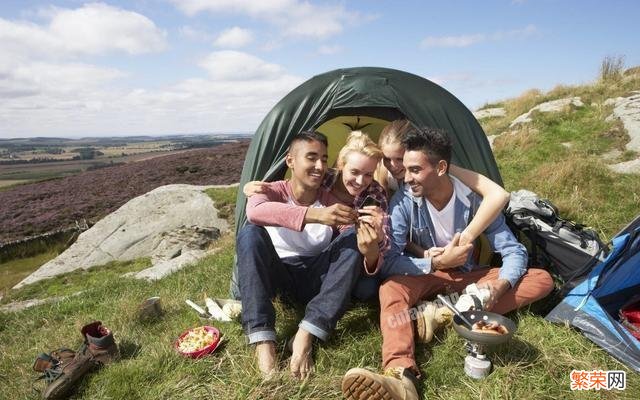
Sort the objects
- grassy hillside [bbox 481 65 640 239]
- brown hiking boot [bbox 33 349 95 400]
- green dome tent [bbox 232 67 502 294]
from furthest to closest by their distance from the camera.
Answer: grassy hillside [bbox 481 65 640 239] → green dome tent [bbox 232 67 502 294] → brown hiking boot [bbox 33 349 95 400]

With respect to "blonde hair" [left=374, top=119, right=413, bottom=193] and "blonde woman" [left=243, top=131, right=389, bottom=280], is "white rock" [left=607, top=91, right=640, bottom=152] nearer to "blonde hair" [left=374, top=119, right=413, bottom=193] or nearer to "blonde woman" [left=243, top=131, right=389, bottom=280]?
"blonde hair" [left=374, top=119, right=413, bottom=193]

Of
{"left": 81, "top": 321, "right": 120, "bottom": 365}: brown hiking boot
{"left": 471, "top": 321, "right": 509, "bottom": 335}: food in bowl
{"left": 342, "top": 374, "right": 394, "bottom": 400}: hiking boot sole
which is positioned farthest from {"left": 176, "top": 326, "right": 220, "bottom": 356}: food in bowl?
{"left": 471, "top": 321, "right": 509, "bottom": 335}: food in bowl

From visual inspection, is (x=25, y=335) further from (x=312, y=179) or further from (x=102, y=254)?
(x=102, y=254)

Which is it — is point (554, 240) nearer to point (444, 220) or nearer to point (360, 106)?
point (444, 220)

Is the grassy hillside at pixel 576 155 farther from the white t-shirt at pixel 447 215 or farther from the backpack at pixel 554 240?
the white t-shirt at pixel 447 215

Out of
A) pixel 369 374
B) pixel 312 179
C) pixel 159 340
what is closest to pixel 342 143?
pixel 312 179

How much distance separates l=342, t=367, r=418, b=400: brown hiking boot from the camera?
2391 mm

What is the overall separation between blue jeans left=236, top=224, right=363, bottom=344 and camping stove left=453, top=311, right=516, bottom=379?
2.82 ft

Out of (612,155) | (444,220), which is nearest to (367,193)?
(444,220)

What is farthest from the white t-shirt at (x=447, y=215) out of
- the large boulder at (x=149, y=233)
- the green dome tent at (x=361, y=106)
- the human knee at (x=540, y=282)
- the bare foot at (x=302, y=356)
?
the large boulder at (x=149, y=233)

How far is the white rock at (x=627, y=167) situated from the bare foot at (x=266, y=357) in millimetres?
7671

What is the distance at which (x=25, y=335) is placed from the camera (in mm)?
5000

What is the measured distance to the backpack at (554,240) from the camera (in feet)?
12.3

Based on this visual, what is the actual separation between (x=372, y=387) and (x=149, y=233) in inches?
428
